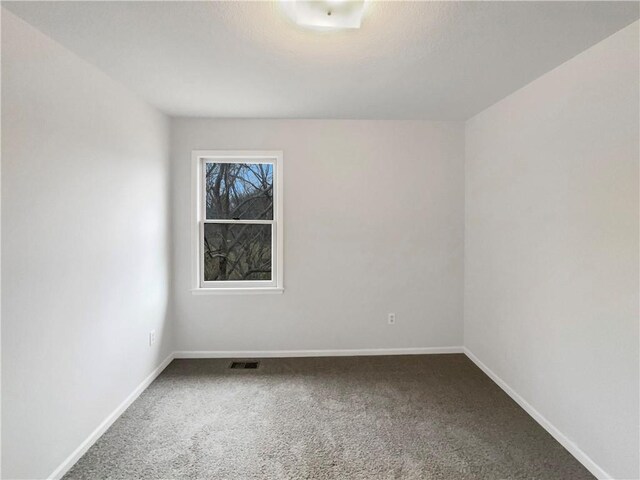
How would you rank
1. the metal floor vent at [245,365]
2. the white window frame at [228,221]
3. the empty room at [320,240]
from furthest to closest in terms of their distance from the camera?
the white window frame at [228,221] < the metal floor vent at [245,365] < the empty room at [320,240]

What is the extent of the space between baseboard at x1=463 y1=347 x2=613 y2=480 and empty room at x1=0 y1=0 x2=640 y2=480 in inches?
0.4

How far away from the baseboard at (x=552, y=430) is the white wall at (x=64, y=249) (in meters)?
2.96

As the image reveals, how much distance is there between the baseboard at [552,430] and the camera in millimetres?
1838

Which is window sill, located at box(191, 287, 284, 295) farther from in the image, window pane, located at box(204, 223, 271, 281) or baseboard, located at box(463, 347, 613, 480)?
baseboard, located at box(463, 347, 613, 480)

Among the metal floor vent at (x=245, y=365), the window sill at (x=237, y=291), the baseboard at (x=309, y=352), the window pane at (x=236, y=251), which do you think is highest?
the window pane at (x=236, y=251)

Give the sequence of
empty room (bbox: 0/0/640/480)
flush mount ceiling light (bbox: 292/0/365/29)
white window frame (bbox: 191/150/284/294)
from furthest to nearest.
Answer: white window frame (bbox: 191/150/284/294) < empty room (bbox: 0/0/640/480) < flush mount ceiling light (bbox: 292/0/365/29)

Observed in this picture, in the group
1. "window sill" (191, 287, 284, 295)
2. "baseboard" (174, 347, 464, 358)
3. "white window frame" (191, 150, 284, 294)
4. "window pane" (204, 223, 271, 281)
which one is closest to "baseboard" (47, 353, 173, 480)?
"baseboard" (174, 347, 464, 358)

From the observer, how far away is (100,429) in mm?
2154

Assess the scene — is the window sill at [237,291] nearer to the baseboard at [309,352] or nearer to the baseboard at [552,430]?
the baseboard at [309,352]

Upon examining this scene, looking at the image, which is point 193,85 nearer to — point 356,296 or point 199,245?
point 199,245

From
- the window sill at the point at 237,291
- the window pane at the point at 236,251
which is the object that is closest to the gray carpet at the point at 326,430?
the window sill at the point at 237,291

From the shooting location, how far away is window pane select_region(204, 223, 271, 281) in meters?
3.42

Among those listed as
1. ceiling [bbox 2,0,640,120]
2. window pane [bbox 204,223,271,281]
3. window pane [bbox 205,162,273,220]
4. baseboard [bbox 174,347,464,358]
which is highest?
ceiling [bbox 2,0,640,120]

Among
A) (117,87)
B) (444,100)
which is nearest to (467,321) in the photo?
(444,100)
